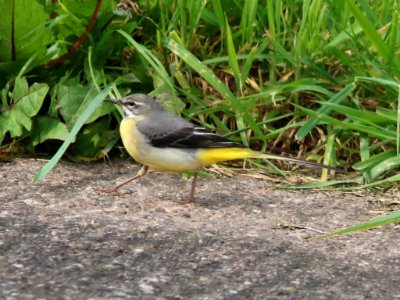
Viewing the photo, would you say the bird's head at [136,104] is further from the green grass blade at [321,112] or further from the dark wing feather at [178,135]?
the green grass blade at [321,112]

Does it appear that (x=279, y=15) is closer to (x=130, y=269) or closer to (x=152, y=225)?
(x=152, y=225)

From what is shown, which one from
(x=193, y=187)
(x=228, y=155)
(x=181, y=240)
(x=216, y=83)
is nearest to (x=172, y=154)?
(x=193, y=187)

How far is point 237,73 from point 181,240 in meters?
1.93

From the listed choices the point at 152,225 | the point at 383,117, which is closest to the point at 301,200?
the point at 383,117

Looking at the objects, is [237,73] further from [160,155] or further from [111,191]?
[111,191]

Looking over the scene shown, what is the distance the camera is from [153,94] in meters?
6.27

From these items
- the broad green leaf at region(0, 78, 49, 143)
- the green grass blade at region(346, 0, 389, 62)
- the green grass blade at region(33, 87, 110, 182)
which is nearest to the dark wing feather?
the green grass blade at region(33, 87, 110, 182)

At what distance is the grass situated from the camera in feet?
19.7

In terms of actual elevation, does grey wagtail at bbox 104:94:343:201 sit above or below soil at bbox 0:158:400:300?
above

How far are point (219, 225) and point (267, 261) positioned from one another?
2.37 ft

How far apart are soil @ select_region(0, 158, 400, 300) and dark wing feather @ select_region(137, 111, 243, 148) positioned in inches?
13.1

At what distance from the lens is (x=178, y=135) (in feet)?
18.5

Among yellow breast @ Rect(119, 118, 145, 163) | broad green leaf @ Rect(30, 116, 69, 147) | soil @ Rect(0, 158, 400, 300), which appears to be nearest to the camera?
soil @ Rect(0, 158, 400, 300)

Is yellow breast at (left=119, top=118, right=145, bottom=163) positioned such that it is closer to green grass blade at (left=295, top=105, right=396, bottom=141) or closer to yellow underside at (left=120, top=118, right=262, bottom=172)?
yellow underside at (left=120, top=118, right=262, bottom=172)
